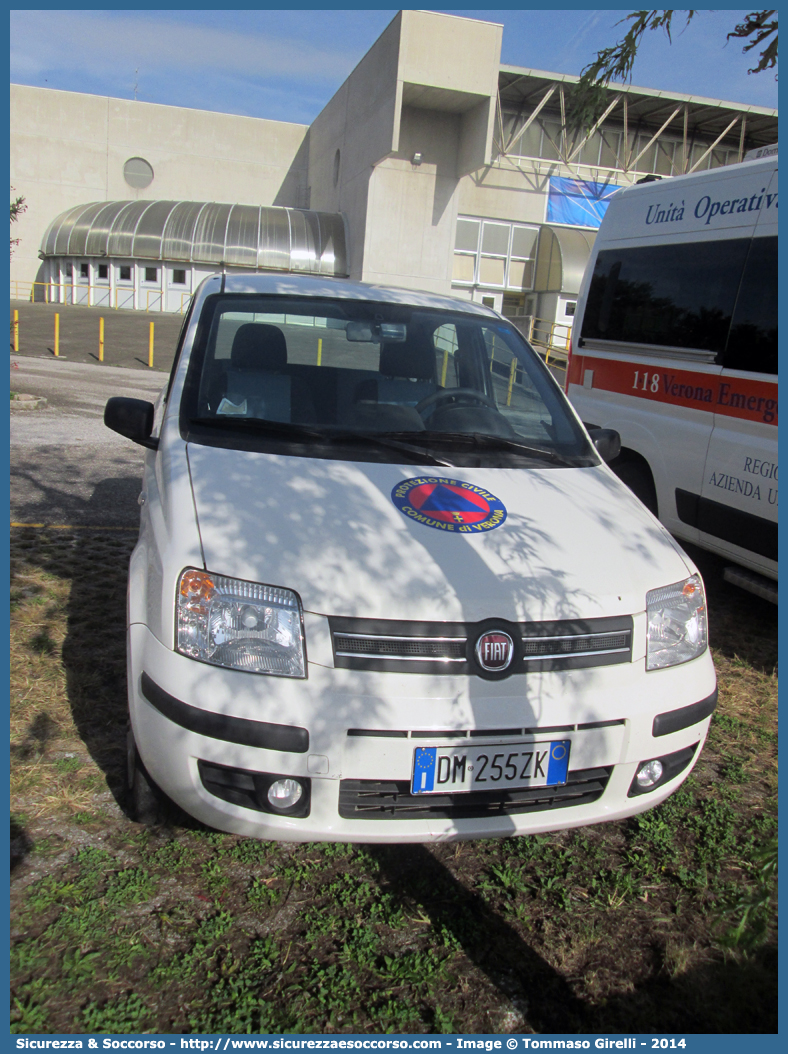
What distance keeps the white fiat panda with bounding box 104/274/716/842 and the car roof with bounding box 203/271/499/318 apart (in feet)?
3.21

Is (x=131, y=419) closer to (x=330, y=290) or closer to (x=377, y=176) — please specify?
(x=330, y=290)

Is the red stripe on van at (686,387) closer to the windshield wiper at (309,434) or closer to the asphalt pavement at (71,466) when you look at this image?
the windshield wiper at (309,434)

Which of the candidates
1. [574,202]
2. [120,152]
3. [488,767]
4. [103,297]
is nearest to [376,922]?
[488,767]

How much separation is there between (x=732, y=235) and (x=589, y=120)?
2.21m

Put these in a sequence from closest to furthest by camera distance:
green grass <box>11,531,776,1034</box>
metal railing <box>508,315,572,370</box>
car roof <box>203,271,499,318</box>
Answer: green grass <box>11,531,776,1034</box>, car roof <box>203,271,499,318</box>, metal railing <box>508,315,572,370</box>

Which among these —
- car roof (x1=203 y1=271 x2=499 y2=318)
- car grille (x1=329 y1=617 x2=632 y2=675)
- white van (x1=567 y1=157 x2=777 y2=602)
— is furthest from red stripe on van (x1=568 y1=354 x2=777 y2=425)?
car grille (x1=329 y1=617 x2=632 y2=675)

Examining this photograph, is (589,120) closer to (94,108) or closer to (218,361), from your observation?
(218,361)

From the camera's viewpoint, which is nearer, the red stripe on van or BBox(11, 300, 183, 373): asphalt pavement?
the red stripe on van

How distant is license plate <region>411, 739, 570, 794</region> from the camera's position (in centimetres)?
218

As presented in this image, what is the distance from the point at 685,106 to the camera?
113 ft

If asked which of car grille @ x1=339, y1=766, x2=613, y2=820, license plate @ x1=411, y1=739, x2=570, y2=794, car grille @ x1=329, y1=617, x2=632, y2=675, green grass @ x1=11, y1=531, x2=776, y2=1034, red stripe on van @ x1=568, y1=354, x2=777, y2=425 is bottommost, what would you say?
green grass @ x1=11, y1=531, x2=776, y2=1034

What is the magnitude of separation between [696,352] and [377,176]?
2897 centimetres

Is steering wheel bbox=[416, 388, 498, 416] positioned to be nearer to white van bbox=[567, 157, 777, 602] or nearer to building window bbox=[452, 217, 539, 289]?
white van bbox=[567, 157, 777, 602]

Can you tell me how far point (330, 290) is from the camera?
379 centimetres
